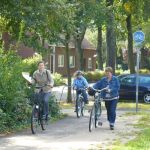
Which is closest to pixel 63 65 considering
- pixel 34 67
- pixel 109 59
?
pixel 109 59

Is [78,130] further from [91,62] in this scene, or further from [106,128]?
[91,62]

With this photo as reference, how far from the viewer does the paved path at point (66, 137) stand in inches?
502

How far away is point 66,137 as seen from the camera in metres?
14.5

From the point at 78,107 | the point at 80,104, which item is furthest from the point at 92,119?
the point at 80,104

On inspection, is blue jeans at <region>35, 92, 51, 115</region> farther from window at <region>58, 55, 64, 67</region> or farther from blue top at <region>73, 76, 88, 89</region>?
window at <region>58, 55, 64, 67</region>

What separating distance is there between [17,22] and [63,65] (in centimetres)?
4847

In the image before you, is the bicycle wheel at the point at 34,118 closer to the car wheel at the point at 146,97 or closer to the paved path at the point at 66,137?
the paved path at the point at 66,137

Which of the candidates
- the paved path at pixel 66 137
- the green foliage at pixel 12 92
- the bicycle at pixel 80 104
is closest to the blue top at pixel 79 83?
the bicycle at pixel 80 104

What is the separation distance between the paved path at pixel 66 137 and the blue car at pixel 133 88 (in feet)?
37.5

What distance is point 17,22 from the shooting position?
21.2m

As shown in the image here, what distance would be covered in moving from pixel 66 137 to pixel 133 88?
15637 mm

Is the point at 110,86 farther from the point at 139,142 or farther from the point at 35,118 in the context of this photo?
the point at 139,142

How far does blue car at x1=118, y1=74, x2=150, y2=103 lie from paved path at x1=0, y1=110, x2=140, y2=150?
11438mm

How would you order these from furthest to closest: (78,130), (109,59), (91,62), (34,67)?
(91,62) → (109,59) → (34,67) → (78,130)
